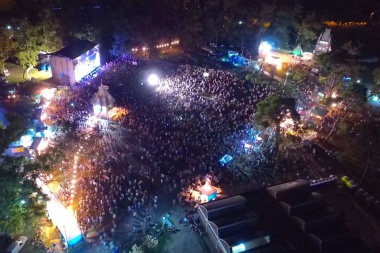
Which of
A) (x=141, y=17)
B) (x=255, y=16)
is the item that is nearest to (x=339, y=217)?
(x=141, y=17)

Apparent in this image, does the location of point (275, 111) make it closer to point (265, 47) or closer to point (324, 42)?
point (265, 47)

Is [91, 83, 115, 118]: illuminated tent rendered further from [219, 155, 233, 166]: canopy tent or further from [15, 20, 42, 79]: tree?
[15, 20, 42, 79]: tree

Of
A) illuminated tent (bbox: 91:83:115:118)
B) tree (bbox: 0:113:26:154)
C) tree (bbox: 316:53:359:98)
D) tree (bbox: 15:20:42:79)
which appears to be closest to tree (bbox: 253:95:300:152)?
tree (bbox: 316:53:359:98)

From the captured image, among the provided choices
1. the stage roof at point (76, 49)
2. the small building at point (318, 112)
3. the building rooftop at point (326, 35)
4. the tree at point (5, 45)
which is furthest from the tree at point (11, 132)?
the building rooftop at point (326, 35)

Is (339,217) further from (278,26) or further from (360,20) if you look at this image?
(360,20)

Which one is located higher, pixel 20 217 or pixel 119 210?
pixel 20 217

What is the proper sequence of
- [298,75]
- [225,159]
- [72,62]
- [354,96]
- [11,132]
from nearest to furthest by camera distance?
[11,132]
[225,159]
[354,96]
[72,62]
[298,75]

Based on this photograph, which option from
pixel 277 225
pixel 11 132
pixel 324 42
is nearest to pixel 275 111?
pixel 277 225
